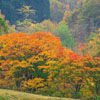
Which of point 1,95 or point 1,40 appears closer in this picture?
point 1,95

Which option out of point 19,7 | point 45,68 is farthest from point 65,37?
point 45,68

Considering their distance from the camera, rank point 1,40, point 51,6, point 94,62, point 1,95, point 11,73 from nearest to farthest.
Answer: point 1,95
point 94,62
point 11,73
point 1,40
point 51,6

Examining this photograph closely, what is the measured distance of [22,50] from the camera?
28.8 m

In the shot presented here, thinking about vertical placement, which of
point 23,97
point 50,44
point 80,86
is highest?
point 50,44

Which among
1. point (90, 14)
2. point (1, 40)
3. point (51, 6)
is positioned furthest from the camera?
point (51, 6)

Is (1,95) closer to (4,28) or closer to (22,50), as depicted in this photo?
(22,50)

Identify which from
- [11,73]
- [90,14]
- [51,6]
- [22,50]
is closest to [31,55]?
[22,50]

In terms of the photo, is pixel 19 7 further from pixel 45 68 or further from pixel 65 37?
pixel 45 68

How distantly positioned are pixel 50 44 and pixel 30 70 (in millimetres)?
4117

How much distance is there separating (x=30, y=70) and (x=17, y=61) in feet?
6.29

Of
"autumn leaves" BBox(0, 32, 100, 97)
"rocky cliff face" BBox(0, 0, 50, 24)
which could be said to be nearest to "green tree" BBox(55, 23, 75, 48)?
"rocky cliff face" BBox(0, 0, 50, 24)

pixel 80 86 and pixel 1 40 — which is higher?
pixel 1 40

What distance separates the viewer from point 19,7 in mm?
97188

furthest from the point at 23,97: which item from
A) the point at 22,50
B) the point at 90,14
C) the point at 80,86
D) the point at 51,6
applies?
the point at 51,6
